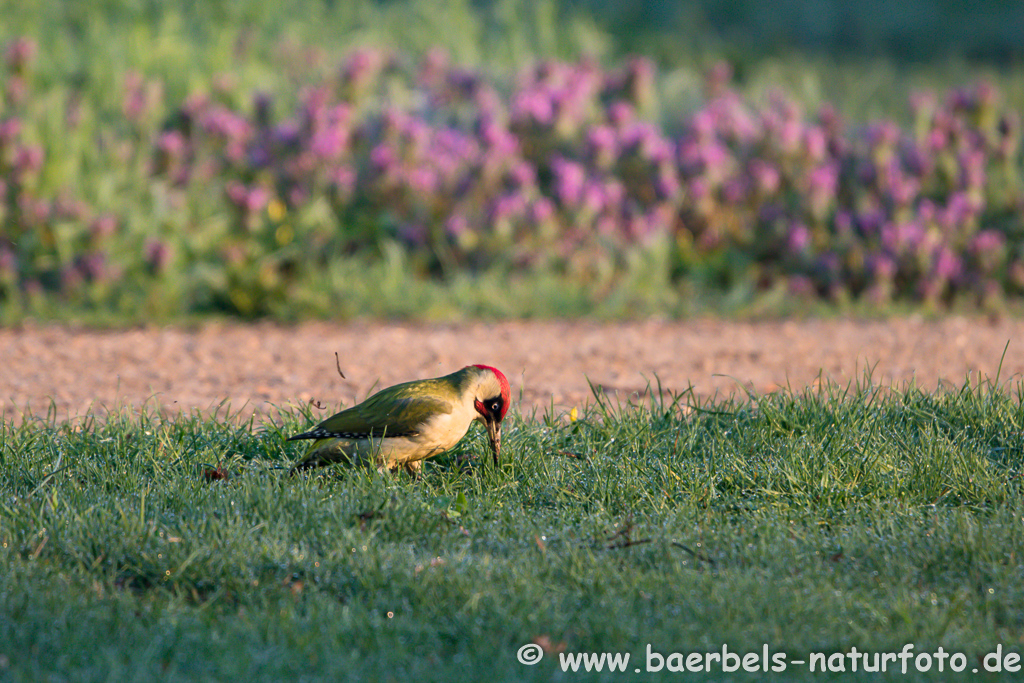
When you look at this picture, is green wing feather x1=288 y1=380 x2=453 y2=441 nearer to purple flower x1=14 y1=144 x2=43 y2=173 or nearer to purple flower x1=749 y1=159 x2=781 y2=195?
purple flower x1=14 y1=144 x2=43 y2=173

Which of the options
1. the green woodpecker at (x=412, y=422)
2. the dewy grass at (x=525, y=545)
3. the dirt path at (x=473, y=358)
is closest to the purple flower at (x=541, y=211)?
the dirt path at (x=473, y=358)

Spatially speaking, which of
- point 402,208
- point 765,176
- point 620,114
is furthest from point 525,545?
point 620,114

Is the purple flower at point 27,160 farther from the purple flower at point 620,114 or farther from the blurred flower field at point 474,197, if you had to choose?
the purple flower at point 620,114

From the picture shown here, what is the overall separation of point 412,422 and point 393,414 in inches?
3.2

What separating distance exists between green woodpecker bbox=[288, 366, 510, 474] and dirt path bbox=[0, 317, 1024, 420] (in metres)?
1.17

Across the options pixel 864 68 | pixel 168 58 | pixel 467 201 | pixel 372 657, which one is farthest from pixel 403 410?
pixel 864 68

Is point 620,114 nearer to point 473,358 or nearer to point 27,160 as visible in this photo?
point 473,358

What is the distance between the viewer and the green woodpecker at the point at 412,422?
3.96 m

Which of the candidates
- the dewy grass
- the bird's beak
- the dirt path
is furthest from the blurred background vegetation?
the bird's beak

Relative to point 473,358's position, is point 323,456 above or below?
above

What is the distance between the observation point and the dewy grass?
302 centimetres

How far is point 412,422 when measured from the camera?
396cm

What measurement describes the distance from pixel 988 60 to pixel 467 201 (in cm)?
1050

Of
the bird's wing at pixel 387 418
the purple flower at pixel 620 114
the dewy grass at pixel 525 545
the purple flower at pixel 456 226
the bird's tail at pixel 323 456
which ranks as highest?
the purple flower at pixel 620 114
